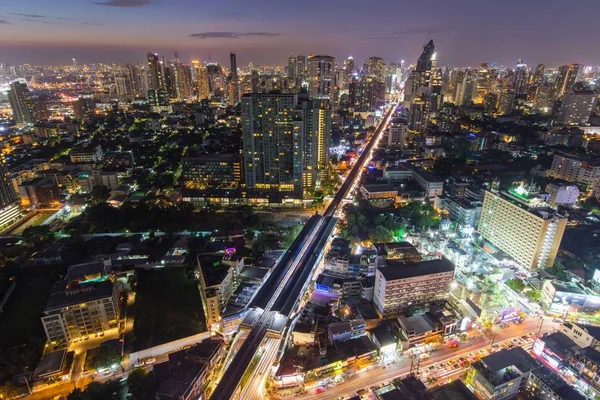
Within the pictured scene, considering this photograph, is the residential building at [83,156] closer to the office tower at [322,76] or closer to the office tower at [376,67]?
the office tower at [322,76]

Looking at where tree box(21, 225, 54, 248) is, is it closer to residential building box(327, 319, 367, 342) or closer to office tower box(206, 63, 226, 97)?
residential building box(327, 319, 367, 342)

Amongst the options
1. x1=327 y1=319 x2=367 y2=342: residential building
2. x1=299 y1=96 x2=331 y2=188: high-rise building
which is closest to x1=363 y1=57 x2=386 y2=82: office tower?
x1=299 y1=96 x2=331 y2=188: high-rise building

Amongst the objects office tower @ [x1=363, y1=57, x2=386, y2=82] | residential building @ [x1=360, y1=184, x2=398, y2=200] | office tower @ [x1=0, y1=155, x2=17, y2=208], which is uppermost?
office tower @ [x1=363, y1=57, x2=386, y2=82]

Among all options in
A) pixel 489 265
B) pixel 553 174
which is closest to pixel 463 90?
pixel 553 174

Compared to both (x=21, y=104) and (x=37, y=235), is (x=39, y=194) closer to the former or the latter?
(x=37, y=235)

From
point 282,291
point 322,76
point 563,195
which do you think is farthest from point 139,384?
point 322,76

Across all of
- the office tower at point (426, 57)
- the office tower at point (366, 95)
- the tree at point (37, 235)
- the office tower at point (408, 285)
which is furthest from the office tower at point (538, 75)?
the tree at point (37, 235)
